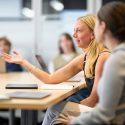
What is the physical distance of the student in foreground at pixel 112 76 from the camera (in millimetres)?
1528

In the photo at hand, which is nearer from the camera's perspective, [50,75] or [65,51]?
[50,75]

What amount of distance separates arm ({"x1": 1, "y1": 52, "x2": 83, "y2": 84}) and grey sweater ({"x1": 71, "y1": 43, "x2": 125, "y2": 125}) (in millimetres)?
1118

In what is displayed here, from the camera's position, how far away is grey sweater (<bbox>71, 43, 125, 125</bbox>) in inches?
60.0

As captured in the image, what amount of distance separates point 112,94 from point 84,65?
105 centimetres

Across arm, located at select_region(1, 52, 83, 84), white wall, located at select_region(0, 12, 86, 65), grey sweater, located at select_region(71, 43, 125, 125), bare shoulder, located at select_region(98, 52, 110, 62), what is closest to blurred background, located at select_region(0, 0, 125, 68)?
white wall, located at select_region(0, 12, 86, 65)

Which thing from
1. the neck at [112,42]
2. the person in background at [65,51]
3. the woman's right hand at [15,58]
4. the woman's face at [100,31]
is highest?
the woman's face at [100,31]

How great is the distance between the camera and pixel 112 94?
1526mm

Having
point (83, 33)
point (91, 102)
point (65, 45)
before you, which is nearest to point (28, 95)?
point (91, 102)

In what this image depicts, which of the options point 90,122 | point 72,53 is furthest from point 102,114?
point 72,53

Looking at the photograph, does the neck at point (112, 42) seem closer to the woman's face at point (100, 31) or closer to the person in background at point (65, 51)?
the woman's face at point (100, 31)

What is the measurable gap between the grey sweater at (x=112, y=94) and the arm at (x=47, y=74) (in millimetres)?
1118

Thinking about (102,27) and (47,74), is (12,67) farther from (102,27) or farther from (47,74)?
(102,27)

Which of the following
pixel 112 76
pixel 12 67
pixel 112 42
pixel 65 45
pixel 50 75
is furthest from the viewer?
pixel 65 45

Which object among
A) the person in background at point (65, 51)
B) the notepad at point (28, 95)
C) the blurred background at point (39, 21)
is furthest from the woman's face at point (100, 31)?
the blurred background at point (39, 21)
